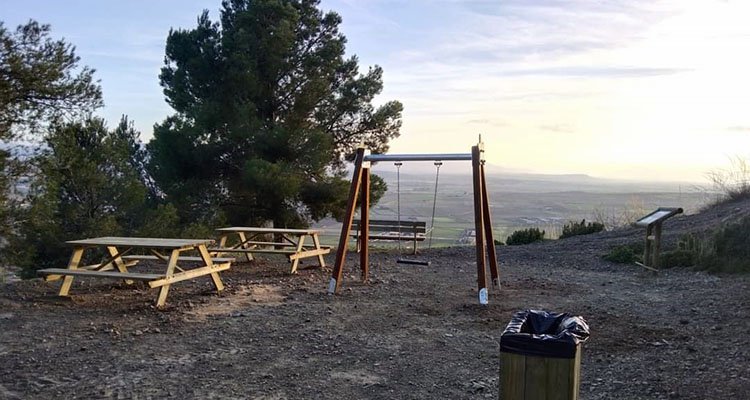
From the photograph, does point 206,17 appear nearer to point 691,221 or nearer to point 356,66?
point 356,66

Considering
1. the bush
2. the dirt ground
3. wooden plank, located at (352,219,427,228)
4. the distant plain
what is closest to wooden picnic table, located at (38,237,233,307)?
the dirt ground

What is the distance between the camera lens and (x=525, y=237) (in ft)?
48.0

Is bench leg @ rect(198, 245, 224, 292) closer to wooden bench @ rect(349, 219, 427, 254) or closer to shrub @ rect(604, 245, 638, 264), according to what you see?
wooden bench @ rect(349, 219, 427, 254)

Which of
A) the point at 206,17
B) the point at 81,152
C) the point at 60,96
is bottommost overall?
the point at 81,152

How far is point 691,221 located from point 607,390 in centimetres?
1065

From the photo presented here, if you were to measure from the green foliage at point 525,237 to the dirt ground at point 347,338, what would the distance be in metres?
5.72

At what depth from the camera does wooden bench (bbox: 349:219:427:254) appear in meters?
11.0

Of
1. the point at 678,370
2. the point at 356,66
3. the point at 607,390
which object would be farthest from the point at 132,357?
the point at 356,66

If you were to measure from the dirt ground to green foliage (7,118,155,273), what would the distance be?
3.08 metres

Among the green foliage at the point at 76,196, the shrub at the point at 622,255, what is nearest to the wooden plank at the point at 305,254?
the green foliage at the point at 76,196

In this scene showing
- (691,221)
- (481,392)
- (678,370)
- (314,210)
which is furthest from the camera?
(314,210)

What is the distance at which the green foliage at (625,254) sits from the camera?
10641 millimetres

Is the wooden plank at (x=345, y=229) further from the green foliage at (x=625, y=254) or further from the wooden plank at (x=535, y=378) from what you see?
the green foliage at (x=625, y=254)

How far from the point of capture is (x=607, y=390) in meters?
4.17
